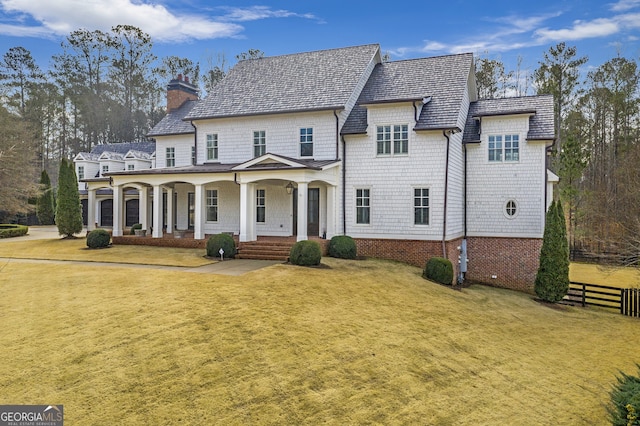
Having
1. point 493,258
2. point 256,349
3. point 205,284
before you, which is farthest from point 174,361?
point 493,258

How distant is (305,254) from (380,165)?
6303 mm

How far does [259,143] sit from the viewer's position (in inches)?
890

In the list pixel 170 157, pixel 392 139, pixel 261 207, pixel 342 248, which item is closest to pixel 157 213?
pixel 261 207

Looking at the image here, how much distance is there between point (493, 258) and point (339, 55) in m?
13.5

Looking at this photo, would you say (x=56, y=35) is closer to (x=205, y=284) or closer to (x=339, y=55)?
(x=339, y=55)

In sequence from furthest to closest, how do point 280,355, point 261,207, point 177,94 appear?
point 177,94, point 261,207, point 280,355

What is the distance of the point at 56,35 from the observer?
5562 centimetres

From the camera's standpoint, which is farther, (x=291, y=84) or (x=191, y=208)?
(x=191, y=208)

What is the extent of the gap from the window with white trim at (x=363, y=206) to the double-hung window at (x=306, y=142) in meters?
3.15

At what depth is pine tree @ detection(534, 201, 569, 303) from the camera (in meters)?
18.3

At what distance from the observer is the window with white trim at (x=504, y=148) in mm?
21125

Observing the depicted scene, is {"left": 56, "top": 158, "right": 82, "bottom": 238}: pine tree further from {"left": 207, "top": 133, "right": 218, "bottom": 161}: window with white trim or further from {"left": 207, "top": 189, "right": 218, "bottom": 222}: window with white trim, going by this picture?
{"left": 207, "top": 133, "right": 218, "bottom": 161}: window with white trim

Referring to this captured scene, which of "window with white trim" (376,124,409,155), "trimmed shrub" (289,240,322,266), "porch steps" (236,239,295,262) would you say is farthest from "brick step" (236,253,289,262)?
"window with white trim" (376,124,409,155)

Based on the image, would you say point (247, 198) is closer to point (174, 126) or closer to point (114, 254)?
point (114, 254)
